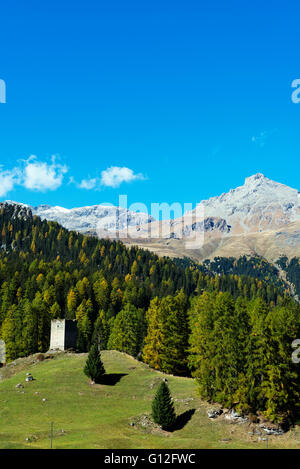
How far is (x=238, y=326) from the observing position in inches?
2073

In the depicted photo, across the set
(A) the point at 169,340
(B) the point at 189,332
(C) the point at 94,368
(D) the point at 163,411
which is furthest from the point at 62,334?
(D) the point at 163,411

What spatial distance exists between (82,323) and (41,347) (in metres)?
17.0

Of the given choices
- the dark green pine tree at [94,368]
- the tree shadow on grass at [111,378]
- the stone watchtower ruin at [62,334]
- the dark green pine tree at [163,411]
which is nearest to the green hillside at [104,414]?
the tree shadow on grass at [111,378]

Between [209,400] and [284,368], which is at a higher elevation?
[284,368]

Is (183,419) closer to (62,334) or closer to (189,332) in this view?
(189,332)

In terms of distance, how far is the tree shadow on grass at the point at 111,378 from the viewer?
2430 inches

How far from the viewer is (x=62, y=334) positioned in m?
82.4

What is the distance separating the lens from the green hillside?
134 feet

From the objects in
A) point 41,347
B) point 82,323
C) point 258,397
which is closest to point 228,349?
point 258,397

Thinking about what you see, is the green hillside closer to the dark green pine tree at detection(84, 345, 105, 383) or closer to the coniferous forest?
the dark green pine tree at detection(84, 345, 105, 383)

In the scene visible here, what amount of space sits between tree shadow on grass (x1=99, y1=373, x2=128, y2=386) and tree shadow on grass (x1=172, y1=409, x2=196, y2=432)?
1455 cm

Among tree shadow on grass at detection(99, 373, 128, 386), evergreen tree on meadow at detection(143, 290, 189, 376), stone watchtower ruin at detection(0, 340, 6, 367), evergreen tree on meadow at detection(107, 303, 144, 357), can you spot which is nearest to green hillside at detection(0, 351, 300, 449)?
tree shadow on grass at detection(99, 373, 128, 386)
